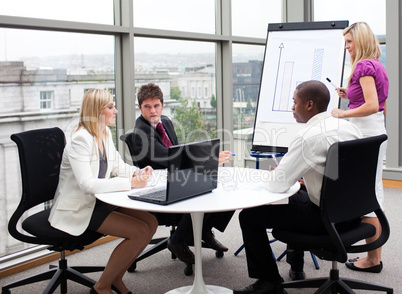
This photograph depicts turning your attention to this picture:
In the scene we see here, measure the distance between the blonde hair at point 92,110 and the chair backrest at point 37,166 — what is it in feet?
0.97

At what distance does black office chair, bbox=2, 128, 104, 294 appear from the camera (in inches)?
97.3

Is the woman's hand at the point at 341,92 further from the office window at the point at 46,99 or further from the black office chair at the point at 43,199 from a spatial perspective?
the office window at the point at 46,99

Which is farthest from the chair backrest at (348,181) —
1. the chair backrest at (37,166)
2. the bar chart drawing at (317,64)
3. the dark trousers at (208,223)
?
the chair backrest at (37,166)

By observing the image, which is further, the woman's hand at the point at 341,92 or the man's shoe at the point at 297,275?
the woman's hand at the point at 341,92

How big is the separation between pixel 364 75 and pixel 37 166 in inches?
79.5

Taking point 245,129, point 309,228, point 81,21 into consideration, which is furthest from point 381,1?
point 309,228

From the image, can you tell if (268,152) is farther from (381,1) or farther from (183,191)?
(381,1)

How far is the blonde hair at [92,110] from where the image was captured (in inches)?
99.5

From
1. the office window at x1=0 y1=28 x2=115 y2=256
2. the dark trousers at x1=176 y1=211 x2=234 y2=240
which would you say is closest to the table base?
the dark trousers at x1=176 y1=211 x2=234 y2=240

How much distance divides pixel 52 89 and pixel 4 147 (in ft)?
1.80

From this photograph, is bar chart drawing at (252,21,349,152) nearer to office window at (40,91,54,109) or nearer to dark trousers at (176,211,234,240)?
dark trousers at (176,211,234,240)

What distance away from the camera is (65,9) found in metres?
3.34

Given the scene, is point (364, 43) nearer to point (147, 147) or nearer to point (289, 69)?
point (289, 69)

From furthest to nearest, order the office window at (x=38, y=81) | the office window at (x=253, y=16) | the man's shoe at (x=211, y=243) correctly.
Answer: the office window at (x=253, y=16), the man's shoe at (x=211, y=243), the office window at (x=38, y=81)
